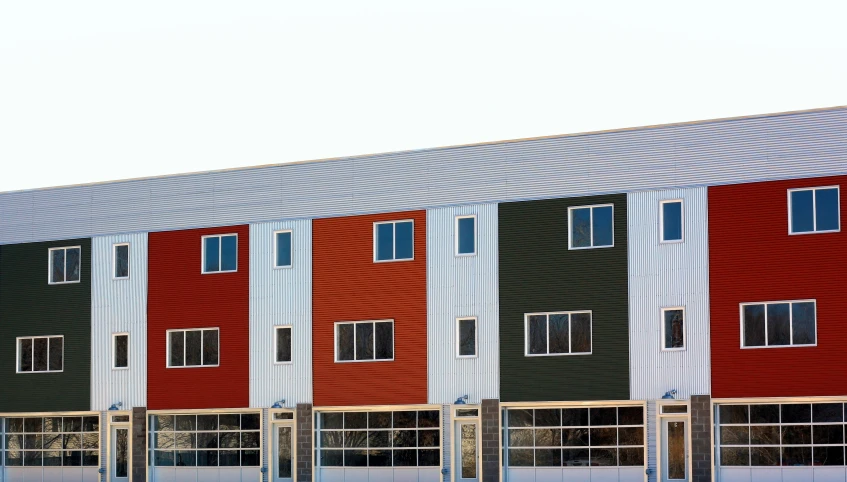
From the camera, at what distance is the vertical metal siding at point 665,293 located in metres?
39.6

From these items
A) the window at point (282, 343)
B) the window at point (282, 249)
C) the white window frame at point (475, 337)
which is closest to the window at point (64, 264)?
the window at point (282, 249)

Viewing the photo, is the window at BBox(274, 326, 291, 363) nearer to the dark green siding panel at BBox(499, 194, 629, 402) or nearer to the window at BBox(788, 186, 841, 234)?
the dark green siding panel at BBox(499, 194, 629, 402)

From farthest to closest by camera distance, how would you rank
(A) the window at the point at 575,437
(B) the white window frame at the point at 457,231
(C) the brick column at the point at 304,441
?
(C) the brick column at the point at 304,441 → (B) the white window frame at the point at 457,231 → (A) the window at the point at 575,437

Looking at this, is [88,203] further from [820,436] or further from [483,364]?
[820,436]

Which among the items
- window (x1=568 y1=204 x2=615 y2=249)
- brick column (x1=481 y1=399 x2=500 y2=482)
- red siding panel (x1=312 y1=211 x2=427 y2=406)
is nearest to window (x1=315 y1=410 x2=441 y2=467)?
red siding panel (x1=312 y1=211 x2=427 y2=406)

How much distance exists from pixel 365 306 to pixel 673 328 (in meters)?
10.5

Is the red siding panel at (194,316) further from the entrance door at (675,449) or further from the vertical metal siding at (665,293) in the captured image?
the entrance door at (675,449)

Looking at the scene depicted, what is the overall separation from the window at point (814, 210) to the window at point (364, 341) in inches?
529

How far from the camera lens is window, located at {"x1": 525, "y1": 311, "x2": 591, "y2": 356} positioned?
4119 cm

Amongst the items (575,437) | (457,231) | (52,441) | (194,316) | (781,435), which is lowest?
(52,441)

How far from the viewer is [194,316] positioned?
1869 inches

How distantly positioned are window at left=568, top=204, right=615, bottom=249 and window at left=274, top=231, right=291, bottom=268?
33.8ft

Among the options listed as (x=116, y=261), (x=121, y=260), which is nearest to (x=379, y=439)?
(x=121, y=260)

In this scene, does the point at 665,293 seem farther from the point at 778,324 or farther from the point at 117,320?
the point at 117,320
